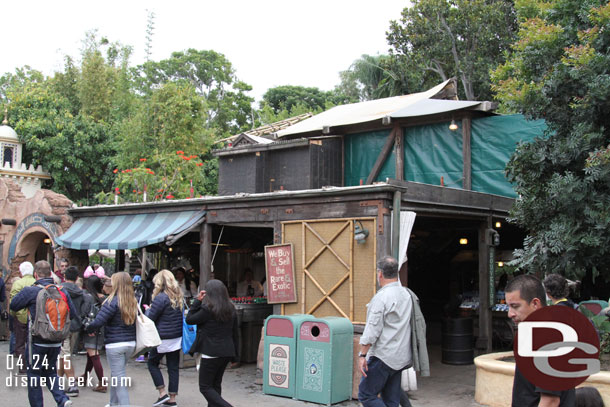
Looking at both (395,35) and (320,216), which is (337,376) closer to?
(320,216)

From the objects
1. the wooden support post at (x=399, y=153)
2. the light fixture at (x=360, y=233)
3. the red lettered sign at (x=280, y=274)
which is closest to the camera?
the light fixture at (x=360, y=233)

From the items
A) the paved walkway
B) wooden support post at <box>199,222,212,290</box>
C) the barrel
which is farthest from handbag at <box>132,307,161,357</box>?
the barrel

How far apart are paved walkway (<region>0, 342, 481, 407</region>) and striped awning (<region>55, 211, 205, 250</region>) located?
8.28 ft

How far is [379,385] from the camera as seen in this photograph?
18.6ft

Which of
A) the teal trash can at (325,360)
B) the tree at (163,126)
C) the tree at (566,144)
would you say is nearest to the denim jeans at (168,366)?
the teal trash can at (325,360)

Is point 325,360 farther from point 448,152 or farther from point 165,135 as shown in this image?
point 165,135

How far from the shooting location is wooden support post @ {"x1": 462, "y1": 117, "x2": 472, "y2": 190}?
1276 centimetres

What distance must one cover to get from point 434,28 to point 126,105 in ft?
62.7

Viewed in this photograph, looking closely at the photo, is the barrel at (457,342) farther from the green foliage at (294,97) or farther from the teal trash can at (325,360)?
the green foliage at (294,97)

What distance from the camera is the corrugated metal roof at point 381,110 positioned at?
1304 cm

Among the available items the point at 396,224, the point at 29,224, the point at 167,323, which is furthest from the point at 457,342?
the point at 29,224

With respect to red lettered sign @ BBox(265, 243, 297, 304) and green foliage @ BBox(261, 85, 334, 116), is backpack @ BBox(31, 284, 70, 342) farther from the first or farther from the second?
green foliage @ BBox(261, 85, 334, 116)

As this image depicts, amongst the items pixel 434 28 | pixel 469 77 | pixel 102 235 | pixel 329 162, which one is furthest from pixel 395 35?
pixel 102 235

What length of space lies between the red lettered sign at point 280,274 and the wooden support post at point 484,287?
409 centimetres
